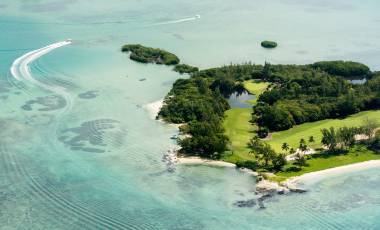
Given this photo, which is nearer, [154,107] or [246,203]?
[246,203]

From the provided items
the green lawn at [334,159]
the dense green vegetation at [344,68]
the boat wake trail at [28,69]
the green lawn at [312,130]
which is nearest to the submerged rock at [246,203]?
the green lawn at [334,159]

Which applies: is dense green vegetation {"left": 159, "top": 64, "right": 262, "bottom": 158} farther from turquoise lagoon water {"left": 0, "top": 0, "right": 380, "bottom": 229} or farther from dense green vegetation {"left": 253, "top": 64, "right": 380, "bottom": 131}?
dense green vegetation {"left": 253, "top": 64, "right": 380, "bottom": 131}

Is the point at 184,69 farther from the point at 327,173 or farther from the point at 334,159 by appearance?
the point at 327,173

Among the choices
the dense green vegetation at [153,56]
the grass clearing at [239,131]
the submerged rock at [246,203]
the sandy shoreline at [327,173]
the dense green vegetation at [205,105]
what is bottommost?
the submerged rock at [246,203]

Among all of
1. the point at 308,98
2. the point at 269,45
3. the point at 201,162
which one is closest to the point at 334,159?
the point at 201,162

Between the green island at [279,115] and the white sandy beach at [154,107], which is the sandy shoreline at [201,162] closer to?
the green island at [279,115]
